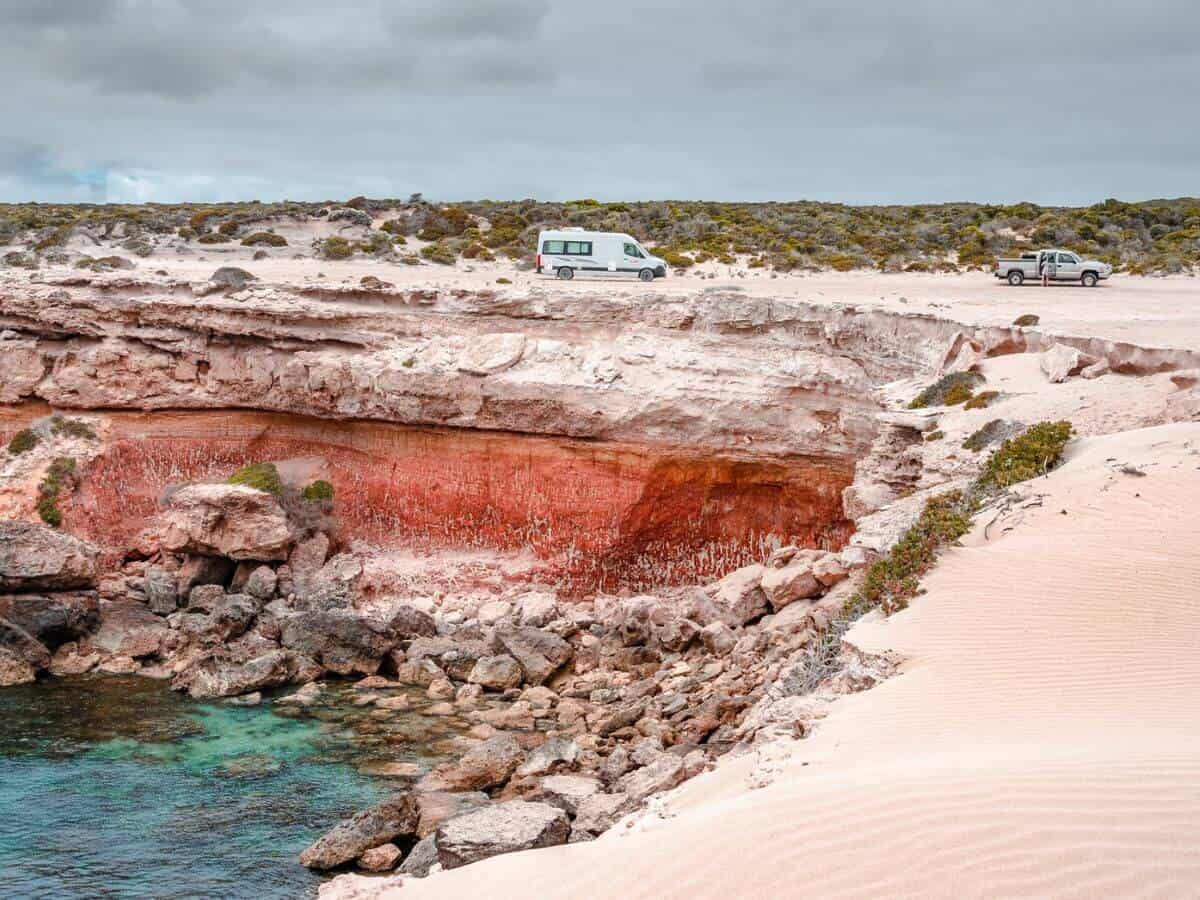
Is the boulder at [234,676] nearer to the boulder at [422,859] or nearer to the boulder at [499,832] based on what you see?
the boulder at [422,859]

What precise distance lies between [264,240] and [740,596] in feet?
100

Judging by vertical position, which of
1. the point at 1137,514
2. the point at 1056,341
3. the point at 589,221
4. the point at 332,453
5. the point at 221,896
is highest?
the point at 589,221

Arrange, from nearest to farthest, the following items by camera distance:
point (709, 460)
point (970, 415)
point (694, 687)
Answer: point (694, 687) → point (970, 415) → point (709, 460)

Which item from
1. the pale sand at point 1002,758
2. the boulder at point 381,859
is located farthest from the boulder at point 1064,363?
the boulder at point 381,859

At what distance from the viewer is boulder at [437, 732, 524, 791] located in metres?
17.4

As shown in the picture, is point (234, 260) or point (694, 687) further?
point (234, 260)

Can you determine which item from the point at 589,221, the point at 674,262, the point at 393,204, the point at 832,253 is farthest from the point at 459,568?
the point at 393,204

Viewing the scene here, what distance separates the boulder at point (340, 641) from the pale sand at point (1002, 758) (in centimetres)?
1190

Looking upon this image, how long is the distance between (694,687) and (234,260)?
2813 cm

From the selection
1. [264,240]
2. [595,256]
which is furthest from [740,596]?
[264,240]

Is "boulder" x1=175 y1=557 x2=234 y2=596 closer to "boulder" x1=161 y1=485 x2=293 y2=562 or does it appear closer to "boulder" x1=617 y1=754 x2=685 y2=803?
"boulder" x1=161 y1=485 x2=293 y2=562

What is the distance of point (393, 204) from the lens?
59125mm

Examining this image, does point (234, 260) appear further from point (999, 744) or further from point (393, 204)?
point (999, 744)

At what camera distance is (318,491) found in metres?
29.3
